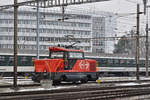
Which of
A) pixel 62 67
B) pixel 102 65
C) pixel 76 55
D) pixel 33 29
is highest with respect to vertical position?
pixel 33 29

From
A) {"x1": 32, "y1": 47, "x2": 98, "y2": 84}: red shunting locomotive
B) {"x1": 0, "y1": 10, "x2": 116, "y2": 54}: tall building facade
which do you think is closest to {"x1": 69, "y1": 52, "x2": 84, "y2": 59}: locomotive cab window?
{"x1": 32, "y1": 47, "x2": 98, "y2": 84}: red shunting locomotive

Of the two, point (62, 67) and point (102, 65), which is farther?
point (102, 65)

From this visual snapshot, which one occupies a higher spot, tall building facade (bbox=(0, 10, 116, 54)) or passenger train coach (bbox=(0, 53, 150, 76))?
tall building facade (bbox=(0, 10, 116, 54))

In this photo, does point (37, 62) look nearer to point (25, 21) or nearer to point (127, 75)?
point (127, 75)

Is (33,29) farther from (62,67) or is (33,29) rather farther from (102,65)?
(62,67)

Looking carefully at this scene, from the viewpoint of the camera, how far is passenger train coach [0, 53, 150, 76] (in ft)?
121

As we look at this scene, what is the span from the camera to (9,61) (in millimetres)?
37031

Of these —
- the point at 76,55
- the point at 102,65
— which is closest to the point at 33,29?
the point at 102,65

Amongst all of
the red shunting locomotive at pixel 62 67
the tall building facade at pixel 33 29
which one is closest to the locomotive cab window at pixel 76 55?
the red shunting locomotive at pixel 62 67

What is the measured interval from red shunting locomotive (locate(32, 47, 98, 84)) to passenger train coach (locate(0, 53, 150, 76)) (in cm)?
1209

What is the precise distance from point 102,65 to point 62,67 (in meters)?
19.5

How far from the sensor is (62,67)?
25109mm

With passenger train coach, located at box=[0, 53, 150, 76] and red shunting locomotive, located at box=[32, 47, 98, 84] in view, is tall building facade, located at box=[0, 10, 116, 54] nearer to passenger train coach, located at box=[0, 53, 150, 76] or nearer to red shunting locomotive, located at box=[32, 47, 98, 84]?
passenger train coach, located at box=[0, 53, 150, 76]

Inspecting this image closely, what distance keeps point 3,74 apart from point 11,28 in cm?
3283
